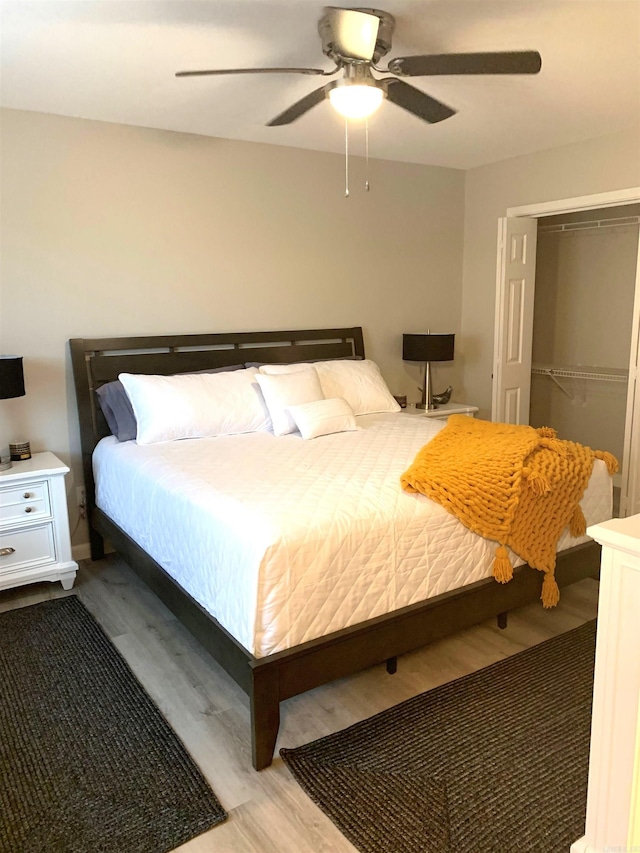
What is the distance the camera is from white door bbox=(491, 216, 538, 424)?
4.46m

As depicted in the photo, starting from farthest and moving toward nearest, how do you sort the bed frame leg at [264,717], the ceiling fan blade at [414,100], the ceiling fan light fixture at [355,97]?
the ceiling fan blade at [414,100] → the ceiling fan light fixture at [355,97] → the bed frame leg at [264,717]

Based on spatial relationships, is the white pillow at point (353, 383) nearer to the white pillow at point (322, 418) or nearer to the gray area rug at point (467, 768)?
the white pillow at point (322, 418)

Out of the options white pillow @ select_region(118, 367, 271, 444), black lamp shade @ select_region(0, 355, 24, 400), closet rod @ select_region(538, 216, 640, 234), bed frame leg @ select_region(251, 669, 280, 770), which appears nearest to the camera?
bed frame leg @ select_region(251, 669, 280, 770)

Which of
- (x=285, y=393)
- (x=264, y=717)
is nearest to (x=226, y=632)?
(x=264, y=717)

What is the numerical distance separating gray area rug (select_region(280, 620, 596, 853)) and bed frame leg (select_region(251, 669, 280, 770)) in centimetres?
9

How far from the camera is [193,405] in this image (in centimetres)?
338

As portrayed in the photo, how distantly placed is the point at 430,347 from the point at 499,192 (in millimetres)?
1268

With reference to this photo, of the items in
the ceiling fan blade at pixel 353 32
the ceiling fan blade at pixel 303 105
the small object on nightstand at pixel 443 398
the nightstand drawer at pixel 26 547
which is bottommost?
the nightstand drawer at pixel 26 547

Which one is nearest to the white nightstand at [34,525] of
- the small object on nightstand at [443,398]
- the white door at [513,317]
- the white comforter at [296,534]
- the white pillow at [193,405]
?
the white comforter at [296,534]

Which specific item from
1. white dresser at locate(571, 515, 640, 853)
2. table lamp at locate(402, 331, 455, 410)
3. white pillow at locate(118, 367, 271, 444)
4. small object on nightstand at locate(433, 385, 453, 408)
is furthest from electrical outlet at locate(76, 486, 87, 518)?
white dresser at locate(571, 515, 640, 853)

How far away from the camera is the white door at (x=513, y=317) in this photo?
4457 mm

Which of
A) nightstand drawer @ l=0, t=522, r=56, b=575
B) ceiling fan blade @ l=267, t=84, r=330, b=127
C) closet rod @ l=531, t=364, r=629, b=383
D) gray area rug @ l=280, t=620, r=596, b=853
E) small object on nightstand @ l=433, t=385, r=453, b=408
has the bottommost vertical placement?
gray area rug @ l=280, t=620, r=596, b=853

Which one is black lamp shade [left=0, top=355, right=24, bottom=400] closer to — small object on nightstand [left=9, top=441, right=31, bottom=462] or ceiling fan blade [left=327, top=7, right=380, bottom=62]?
small object on nightstand [left=9, top=441, right=31, bottom=462]

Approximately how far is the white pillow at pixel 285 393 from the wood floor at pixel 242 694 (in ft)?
3.72
